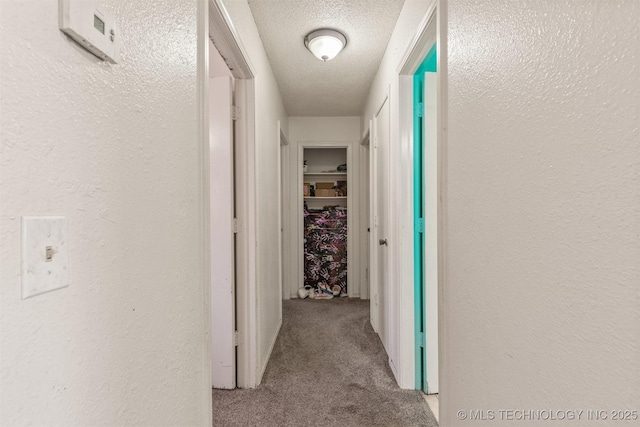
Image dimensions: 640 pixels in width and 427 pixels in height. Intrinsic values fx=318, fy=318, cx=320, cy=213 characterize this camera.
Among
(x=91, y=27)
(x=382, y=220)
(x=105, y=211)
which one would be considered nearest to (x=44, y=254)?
(x=105, y=211)

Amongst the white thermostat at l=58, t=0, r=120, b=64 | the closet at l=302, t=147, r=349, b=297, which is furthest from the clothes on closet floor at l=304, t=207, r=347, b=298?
the white thermostat at l=58, t=0, r=120, b=64

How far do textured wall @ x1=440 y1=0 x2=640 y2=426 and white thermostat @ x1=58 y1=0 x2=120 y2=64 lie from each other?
0.89m

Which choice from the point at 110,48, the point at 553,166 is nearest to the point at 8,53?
the point at 110,48

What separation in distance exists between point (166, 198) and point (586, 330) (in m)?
0.99

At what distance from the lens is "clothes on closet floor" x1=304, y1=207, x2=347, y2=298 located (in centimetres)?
418

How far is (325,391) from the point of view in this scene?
6.48 ft

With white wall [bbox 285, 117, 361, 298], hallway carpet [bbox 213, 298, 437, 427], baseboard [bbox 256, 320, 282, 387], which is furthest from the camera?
white wall [bbox 285, 117, 361, 298]

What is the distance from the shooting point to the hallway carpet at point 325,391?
5.66ft

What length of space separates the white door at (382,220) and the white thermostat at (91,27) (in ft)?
6.17

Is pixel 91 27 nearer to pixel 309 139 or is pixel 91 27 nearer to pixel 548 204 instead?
pixel 548 204

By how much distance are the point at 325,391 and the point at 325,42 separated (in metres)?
2.28

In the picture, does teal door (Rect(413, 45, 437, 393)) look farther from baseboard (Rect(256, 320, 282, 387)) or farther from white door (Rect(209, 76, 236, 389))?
white door (Rect(209, 76, 236, 389))

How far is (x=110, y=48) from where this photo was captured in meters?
0.65

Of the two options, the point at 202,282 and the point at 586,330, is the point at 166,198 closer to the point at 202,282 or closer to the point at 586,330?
the point at 202,282
